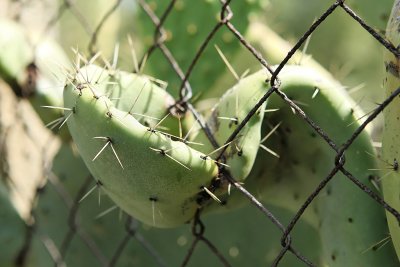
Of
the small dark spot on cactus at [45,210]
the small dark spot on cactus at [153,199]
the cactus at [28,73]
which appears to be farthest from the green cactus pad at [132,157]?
the small dark spot on cactus at [45,210]

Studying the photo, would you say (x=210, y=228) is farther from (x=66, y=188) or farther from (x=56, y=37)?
(x=56, y=37)

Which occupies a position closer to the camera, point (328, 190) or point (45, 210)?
point (328, 190)

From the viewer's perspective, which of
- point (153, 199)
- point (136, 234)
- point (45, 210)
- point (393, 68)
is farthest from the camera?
point (45, 210)

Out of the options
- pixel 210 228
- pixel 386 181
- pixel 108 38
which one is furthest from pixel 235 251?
pixel 108 38

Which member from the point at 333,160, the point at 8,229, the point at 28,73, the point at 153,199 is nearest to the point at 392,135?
the point at 333,160

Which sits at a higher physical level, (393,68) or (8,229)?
(393,68)

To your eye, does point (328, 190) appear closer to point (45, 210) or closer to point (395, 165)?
point (395, 165)

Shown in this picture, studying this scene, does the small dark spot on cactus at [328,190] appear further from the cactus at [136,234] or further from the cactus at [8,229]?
the cactus at [8,229]
